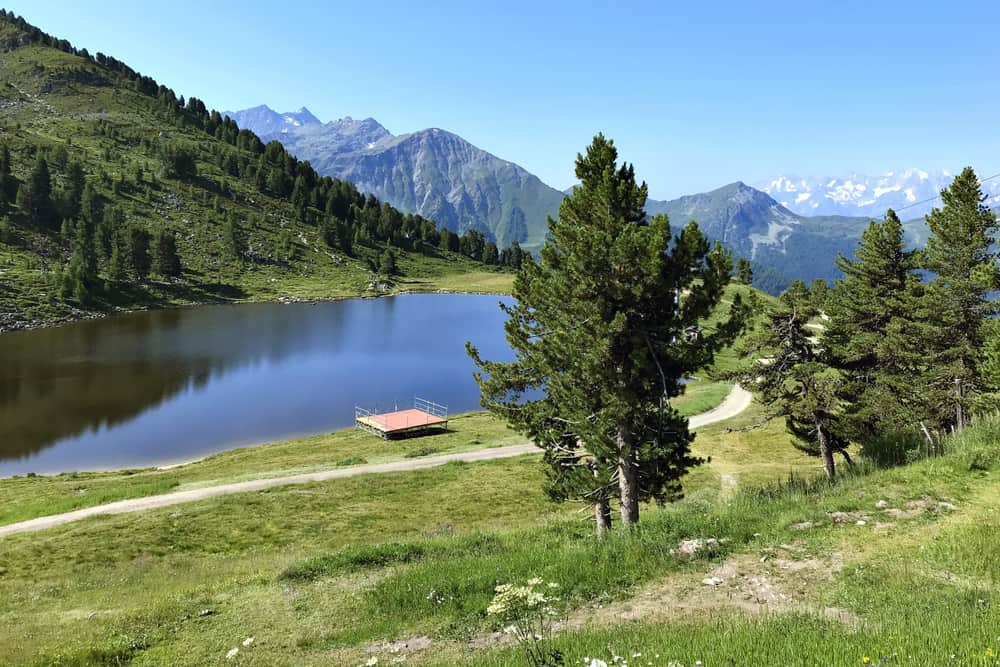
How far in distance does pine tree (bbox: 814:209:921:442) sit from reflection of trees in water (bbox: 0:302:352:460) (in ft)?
213

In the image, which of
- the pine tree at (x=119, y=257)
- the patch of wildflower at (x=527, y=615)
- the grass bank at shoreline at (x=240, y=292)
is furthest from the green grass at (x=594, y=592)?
the pine tree at (x=119, y=257)

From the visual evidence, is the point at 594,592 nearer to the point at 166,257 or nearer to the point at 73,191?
the point at 166,257

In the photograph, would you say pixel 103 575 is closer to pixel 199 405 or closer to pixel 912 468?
pixel 912 468

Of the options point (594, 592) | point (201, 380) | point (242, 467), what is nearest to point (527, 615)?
point (594, 592)

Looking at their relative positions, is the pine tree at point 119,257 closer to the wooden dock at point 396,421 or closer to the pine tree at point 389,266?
the pine tree at point 389,266

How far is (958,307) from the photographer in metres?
29.3

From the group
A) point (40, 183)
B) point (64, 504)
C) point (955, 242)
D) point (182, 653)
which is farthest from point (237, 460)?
point (40, 183)

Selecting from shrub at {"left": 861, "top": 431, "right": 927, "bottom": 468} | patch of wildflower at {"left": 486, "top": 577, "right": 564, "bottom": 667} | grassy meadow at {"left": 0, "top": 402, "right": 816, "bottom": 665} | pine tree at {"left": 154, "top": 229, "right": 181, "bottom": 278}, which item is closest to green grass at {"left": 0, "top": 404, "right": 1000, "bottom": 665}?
grassy meadow at {"left": 0, "top": 402, "right": 816, "bottom": 665}

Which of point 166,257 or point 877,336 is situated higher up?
point 166,257

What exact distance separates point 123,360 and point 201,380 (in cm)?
1720

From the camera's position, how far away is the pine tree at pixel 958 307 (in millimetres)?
28953

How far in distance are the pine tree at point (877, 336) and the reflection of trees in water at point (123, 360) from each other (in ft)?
213

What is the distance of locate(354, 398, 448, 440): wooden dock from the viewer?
180 ft

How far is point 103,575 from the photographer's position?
67.6ft
